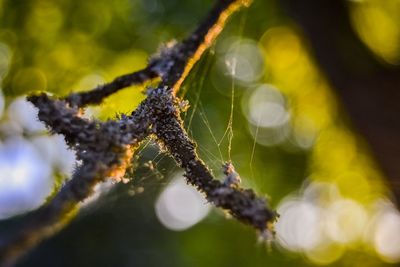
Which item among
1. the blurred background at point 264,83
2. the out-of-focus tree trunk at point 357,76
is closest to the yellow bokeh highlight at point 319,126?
the blurred background at point 264,83

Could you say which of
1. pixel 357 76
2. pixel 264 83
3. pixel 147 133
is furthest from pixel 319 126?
pixel 147 133

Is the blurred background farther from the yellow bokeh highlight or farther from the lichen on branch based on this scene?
the lichen on branch

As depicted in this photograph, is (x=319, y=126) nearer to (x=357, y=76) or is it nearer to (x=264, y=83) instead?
(x=264, y=83)

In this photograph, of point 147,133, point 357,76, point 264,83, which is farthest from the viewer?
point 264,83

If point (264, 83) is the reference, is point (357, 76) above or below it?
below

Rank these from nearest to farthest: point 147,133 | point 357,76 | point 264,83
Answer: point 147,133
point 357,76
point 264,83

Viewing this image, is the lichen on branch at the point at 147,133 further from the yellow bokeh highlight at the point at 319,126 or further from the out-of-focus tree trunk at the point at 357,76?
the yellow bokeh highlight at the point at 319,126

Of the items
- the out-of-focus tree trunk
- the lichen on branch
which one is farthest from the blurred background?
the lichen on branch

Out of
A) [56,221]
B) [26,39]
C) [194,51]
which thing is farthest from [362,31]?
[56,221]

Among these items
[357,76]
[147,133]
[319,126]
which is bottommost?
[147,133]

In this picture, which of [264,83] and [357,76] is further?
[264,83]
